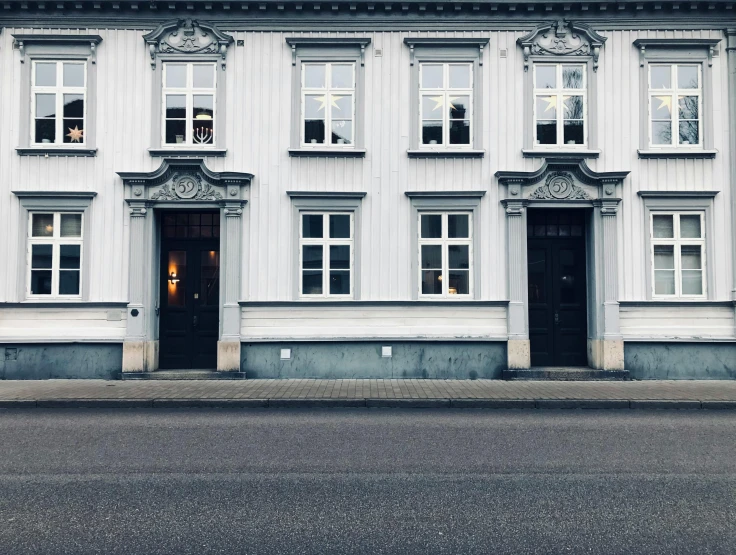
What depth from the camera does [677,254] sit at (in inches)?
536

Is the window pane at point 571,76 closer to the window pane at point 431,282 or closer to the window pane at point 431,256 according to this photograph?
the window pane at point 431,256

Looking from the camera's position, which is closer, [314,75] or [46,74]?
[46,74]

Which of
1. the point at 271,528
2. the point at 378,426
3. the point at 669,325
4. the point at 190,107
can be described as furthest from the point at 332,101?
the point at 271,528

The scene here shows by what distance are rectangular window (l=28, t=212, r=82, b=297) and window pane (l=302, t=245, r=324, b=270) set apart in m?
4.94

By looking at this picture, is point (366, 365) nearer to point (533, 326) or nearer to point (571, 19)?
point (533, 326)

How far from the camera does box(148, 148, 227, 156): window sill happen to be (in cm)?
1351

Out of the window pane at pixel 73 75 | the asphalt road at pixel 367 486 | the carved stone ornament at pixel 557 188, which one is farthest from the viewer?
the window pane at pixel 73 75

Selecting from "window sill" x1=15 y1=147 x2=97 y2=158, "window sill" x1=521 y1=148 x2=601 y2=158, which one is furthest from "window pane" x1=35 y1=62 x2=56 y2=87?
"window sill" x1=521 y1=148 x2=601 y2=158

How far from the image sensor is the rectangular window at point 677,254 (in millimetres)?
13609

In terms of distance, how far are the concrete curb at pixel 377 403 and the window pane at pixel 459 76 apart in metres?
7.33

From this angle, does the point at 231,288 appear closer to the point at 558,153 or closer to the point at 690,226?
the point at 558,153

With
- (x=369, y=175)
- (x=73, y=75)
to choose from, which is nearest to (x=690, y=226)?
(x=369, y=175)

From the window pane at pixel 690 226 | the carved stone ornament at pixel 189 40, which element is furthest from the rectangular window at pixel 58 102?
the window pane at pixel 690 226

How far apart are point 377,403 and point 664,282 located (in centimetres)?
753
